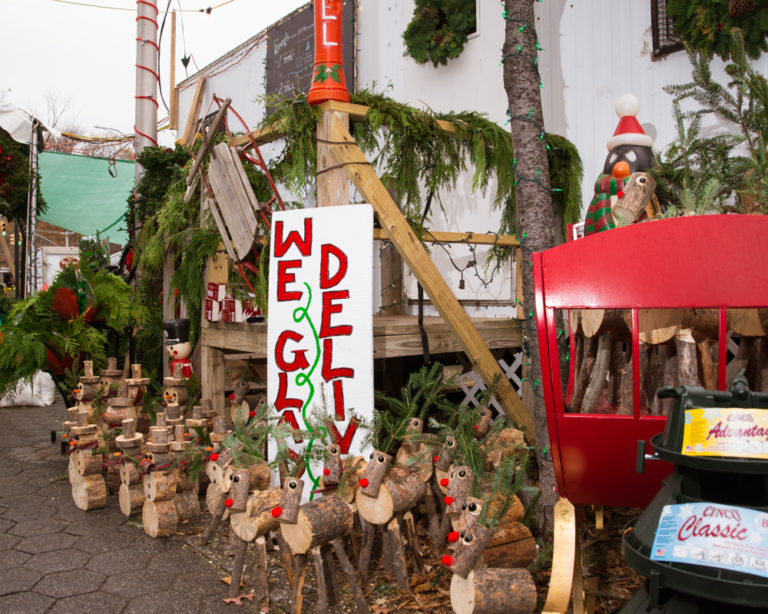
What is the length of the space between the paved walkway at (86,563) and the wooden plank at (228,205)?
70.8 inches

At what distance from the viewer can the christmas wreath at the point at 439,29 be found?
6.09m

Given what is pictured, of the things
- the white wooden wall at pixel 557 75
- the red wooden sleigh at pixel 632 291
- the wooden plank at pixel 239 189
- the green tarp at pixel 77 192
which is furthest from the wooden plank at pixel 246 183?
the green tarp at pixel 77 192

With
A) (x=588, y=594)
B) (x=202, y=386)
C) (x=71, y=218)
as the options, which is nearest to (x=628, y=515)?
(x=588, y=594)

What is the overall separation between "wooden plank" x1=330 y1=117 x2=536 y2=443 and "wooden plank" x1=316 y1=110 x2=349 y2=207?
0.04 metres

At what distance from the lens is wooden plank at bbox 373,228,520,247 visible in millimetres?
3976

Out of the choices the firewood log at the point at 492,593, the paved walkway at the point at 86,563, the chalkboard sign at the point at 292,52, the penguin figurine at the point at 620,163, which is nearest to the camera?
the firewood log at the point at 492,593

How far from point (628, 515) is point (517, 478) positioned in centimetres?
143

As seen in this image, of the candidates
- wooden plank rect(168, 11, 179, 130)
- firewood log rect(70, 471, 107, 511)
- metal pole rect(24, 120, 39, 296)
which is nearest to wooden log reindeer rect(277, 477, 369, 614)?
firewood log rect(70, 471, 107, 511)

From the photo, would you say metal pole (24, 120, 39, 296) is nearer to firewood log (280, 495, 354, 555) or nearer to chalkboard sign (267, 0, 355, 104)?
chalkboard sign (267, 0, 355, 104)

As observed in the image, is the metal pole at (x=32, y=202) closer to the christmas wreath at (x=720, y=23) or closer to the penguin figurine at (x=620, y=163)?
the penguin figurine at (x=620, y=163)

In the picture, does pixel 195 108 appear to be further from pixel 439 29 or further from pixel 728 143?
pixel 728 143

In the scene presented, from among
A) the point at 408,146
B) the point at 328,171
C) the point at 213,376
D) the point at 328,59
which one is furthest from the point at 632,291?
the point at 213,376

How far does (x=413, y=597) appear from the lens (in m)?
2.69

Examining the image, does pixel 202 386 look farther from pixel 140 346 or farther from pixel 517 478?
pixel 517 478
